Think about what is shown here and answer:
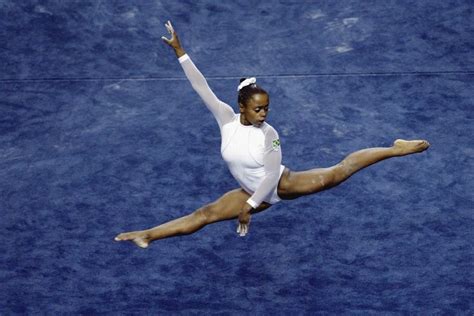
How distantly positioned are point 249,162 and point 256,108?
37 centimetres

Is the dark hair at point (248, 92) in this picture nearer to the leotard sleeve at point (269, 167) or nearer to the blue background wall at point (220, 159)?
the leotard sleeve at point (269, 167)

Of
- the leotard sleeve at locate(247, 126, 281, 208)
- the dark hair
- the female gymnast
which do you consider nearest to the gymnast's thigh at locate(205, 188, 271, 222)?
the female gymnast

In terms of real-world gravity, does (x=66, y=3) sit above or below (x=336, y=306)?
above

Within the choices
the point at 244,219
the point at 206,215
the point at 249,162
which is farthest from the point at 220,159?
the point at 244,219

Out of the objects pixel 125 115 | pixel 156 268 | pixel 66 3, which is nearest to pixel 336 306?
pixel 156 268

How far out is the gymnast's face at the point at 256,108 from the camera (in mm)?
7176

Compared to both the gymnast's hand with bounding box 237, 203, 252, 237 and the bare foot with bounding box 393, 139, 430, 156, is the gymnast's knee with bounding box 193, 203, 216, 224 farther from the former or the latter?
the bare foot with bounding box 393, 139, 430, 156

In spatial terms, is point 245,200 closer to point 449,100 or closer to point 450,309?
point 450,309

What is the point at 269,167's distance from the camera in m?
7.33

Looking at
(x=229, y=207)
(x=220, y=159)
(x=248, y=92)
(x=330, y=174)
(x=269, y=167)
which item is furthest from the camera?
(x=220, y=159)

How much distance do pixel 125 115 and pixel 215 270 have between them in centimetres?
203

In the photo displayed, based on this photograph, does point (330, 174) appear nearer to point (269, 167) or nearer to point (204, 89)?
point (269, 167)

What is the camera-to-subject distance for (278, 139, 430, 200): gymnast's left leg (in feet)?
25.1

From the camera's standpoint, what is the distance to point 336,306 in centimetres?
788
